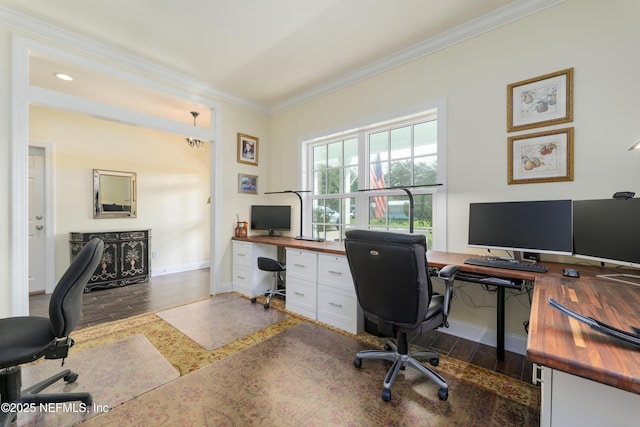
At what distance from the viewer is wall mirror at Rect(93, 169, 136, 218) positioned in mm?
4191

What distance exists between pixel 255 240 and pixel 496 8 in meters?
3.41

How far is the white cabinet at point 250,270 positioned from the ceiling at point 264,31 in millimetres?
2254

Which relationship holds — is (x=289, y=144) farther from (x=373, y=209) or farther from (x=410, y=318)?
(x=410, y=318)

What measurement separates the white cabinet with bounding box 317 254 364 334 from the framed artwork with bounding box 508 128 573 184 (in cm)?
166

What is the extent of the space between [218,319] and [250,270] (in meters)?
0.84

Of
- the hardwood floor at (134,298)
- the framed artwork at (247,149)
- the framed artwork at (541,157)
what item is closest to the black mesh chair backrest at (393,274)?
the framed artwork at (541,157)

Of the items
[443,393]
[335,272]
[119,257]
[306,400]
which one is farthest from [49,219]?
[443,393]

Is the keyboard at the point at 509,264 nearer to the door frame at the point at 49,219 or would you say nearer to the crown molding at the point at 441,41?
the crown molding at the point at 441,41

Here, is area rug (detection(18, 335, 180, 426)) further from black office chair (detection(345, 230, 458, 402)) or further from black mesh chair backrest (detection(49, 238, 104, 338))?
black office chair (detection(345, 230, 458, 402))

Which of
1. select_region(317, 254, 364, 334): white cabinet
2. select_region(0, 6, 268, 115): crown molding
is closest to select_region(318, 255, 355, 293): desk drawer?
select_region(317, 254, 364, 334): white cabinet

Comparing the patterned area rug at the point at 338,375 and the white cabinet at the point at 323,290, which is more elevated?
the white cabinet at the point at 323,290

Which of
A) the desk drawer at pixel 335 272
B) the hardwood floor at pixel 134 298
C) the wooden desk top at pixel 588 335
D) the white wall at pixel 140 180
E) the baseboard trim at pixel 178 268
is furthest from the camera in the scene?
the baseboard trim at pixel 178 268

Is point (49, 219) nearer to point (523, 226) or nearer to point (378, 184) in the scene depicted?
point (378, 184)

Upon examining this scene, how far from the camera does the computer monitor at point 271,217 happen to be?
3.91 meters
